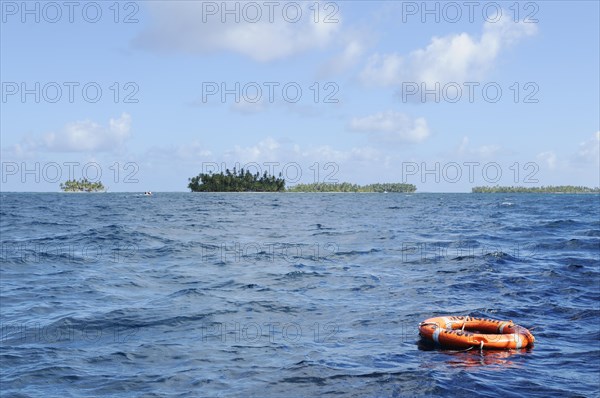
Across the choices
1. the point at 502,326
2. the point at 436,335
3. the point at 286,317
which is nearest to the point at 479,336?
the point at 436,335

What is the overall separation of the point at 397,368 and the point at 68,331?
29.3 feet

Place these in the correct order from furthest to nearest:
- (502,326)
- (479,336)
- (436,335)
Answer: (502,326)
(436,335)
(479,336)

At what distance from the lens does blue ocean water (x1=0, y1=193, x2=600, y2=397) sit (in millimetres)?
11781

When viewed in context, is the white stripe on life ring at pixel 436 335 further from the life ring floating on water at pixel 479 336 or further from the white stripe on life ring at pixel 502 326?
the white stripe on life ring at pixel 502 326

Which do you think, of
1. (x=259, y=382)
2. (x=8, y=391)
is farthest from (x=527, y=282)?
(x=8, y=391)

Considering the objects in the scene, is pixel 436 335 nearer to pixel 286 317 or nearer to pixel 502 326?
pixel 502 326

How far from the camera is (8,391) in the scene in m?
10.9

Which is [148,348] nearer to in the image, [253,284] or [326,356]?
[326,356]

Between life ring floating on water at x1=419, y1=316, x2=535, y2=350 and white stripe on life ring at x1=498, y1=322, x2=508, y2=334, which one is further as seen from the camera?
white stripe on life ring at x1=498, y1=322, x2=508, y2=334

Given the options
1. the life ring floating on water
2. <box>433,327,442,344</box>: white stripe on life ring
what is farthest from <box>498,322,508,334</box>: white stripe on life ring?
<box>433,327,442,344</box>: white stripe on life ring

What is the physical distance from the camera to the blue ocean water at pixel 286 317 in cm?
1178

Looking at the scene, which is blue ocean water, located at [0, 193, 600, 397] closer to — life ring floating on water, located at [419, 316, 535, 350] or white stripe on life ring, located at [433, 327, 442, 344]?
life ring floating on water, located at [419, 316, 535, 350]

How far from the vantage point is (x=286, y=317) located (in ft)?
57.9

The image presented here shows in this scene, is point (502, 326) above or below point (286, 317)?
above
